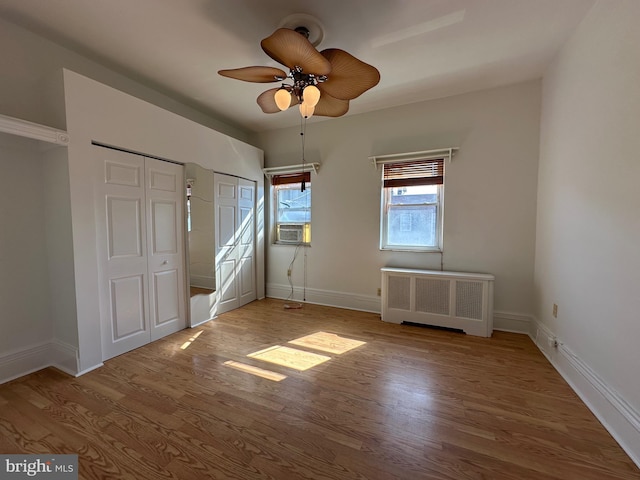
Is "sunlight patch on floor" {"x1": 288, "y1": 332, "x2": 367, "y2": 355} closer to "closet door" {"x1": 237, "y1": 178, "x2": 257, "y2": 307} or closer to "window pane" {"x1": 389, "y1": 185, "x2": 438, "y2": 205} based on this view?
"closet door" {"x1": 237, "y1": 178, "x2": 257, "y2": 307}

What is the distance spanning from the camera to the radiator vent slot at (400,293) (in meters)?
3.12

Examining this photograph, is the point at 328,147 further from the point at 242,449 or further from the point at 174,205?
the point at 242,449

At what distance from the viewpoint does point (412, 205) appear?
11.0 feet

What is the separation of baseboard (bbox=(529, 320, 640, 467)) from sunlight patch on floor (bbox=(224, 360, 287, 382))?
80.8 inches

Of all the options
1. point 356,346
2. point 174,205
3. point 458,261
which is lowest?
point 356,346

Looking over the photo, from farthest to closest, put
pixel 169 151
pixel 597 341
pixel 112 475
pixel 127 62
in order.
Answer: pixel 169 151
pixel 127 62
pixel 597 341
pixel 112 475

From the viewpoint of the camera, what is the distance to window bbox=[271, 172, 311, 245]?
3953 mm

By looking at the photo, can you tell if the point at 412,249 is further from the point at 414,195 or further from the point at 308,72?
the point at 308,72

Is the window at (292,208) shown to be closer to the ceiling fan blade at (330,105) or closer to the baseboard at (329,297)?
the baseboard at (329,297)

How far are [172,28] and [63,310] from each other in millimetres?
2475

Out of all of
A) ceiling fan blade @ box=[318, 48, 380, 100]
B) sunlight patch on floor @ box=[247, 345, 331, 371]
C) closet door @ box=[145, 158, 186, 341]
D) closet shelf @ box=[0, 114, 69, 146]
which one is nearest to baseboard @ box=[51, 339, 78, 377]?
closet door @ box=[145, 158, 186, 341]

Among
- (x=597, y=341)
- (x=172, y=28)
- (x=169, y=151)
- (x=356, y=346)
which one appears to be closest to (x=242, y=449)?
(x=356, y=346)

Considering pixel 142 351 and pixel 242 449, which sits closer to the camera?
pixel 242 449

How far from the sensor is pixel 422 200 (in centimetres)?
332
